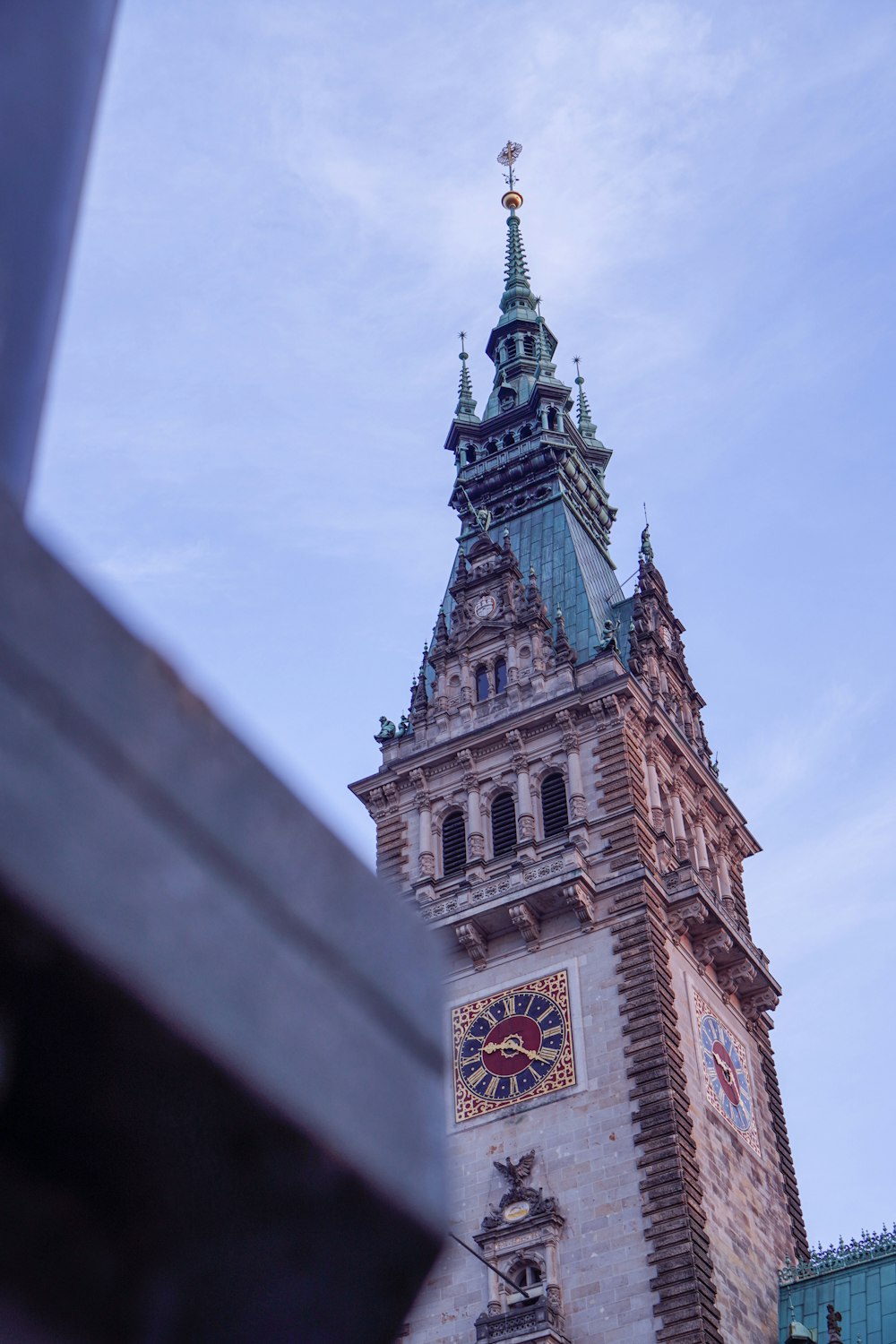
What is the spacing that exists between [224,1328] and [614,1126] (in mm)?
36108

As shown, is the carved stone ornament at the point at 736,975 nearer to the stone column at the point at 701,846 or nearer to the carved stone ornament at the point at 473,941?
the stone column at the point at 701,846

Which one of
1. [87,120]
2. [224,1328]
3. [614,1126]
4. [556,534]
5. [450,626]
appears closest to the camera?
[224,1328]

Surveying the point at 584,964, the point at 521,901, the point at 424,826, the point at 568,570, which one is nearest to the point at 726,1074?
the point at 584,964

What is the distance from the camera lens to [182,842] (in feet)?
6.63

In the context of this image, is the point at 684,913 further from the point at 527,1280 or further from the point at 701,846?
the point at 527,1280

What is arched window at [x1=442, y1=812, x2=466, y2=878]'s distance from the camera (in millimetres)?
45438

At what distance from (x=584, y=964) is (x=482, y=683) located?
1181cm

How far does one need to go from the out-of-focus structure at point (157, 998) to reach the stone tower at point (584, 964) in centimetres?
3126

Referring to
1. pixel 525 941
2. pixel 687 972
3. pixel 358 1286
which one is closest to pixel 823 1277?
pixel 687 972

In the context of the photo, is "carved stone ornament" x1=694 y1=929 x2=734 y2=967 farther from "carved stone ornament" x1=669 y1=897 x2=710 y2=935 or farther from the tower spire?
the tower spire

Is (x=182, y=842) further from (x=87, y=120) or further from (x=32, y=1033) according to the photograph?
(x=87, y=120)

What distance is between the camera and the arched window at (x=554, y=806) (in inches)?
1738

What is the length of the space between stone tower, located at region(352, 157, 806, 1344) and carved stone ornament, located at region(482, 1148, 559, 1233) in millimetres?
48

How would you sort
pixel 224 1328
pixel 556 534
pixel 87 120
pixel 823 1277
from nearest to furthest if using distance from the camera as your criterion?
Answer: pixel 224 1328, pixel 87 120, pixel 823 1277, pixel 556 534
